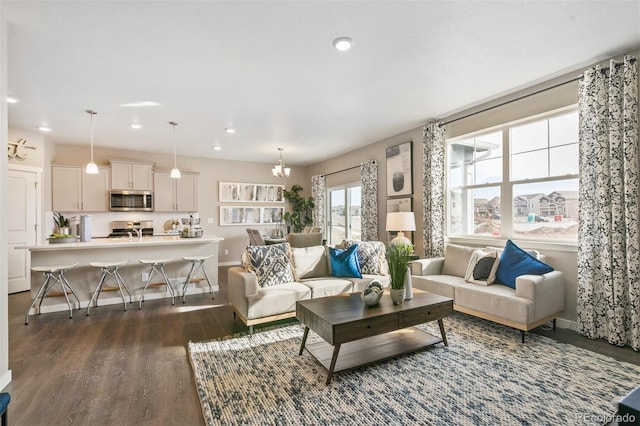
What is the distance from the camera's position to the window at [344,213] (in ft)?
23.9

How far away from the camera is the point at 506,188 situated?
409cm

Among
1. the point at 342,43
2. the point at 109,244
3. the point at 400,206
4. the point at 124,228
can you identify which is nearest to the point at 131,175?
the point at 124,228

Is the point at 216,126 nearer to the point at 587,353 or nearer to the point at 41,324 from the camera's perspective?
the point at 41,324

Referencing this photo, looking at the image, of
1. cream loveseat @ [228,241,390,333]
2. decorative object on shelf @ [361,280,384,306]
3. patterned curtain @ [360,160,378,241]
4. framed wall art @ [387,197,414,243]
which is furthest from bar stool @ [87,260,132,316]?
framed wall art @ [387,197,414,243]

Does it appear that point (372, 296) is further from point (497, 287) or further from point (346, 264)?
point (497, 287)

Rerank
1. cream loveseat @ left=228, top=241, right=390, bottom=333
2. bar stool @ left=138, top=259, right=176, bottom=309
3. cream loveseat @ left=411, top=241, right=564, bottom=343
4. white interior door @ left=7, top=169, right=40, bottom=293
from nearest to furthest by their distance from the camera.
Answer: cream loveseat @ left=411, top=241, right=564, bottom=343 → cream loveseat @ left=228, top=241, right=390, bottom=333 → bar stool @ left=138, top=259, right=176, bottom=309 → white interior door @ left=7, top=169, right=40, bottom=293

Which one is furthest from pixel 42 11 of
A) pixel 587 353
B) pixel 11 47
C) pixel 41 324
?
pixel 587 353

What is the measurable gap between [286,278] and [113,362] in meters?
1.81

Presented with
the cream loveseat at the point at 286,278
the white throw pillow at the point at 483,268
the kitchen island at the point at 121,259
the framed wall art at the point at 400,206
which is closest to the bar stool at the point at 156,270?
the kitchen island at the point at 121,259

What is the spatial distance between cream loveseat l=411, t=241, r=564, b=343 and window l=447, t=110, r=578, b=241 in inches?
20.6

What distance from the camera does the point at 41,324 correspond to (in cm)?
368

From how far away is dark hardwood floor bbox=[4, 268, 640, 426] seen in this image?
80.0 inches

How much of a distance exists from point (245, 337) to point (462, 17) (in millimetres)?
3487

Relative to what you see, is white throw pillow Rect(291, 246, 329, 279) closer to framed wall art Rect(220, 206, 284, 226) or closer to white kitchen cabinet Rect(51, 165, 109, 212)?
framed wall art Rect(220, 206, 284, 226)
